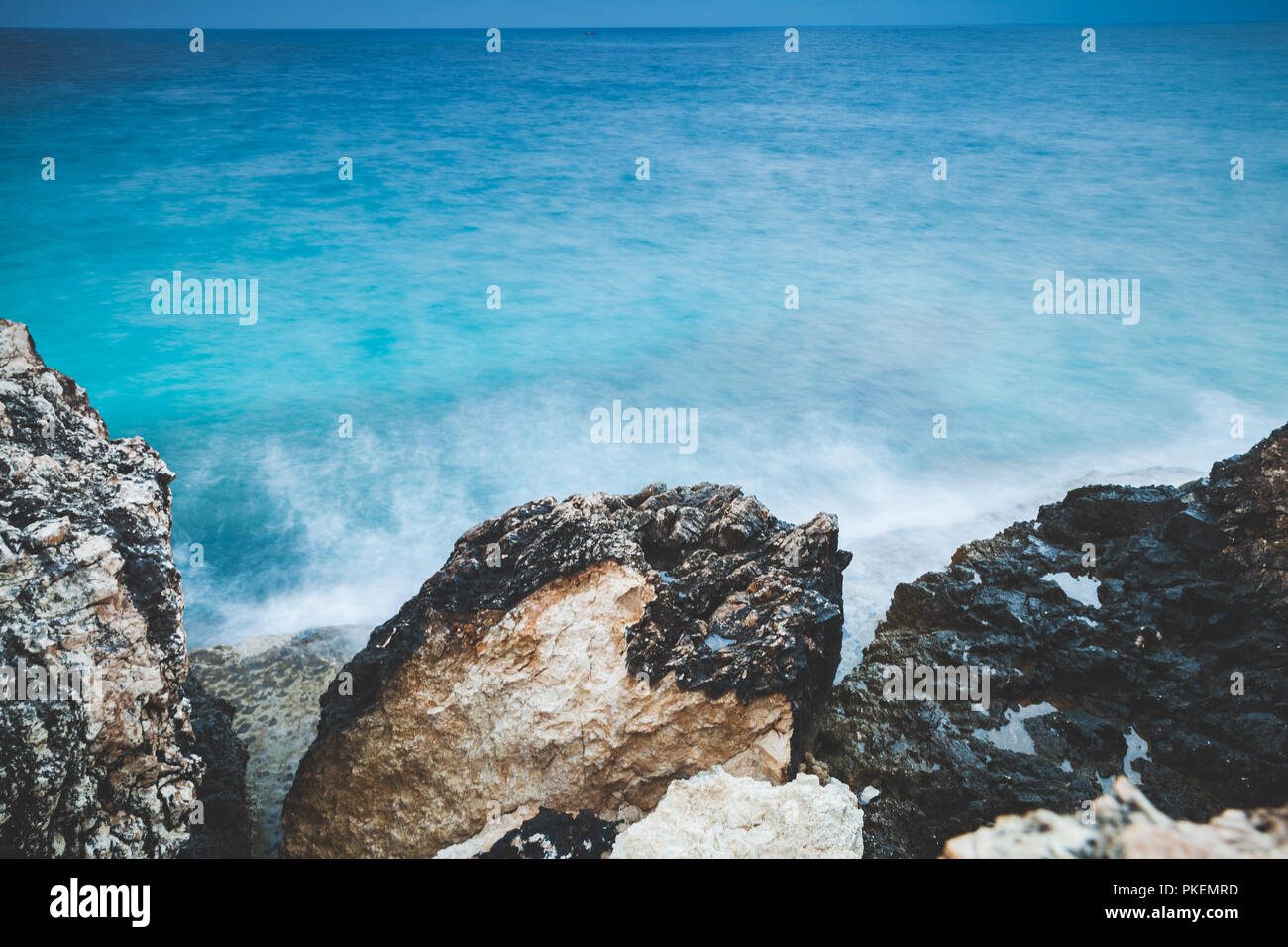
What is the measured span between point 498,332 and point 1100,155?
16536 mm

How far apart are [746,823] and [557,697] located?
3.13ft

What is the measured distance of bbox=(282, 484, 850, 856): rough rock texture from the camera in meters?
3.58

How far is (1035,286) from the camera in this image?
14.6 meters

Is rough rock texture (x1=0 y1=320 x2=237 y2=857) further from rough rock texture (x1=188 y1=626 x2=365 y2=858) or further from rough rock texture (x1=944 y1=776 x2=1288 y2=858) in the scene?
rough rock texture (x1=944 y1=776 x2=1288 y2=858)

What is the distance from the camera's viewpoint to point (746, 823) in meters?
3.20

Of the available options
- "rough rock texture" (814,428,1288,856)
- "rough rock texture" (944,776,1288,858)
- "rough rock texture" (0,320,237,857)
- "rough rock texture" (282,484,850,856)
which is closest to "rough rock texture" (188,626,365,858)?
"rough rock texture" (282,484,850,856)

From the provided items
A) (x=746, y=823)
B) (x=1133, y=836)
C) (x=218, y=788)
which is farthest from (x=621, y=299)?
(x=1133, y=836)

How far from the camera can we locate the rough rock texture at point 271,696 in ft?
13.8

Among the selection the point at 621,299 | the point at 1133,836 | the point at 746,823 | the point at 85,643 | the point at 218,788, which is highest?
the point at 621,299

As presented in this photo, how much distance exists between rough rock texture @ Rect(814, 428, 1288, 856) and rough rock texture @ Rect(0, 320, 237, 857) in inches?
110

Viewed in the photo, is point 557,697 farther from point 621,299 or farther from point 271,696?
point 621,299
